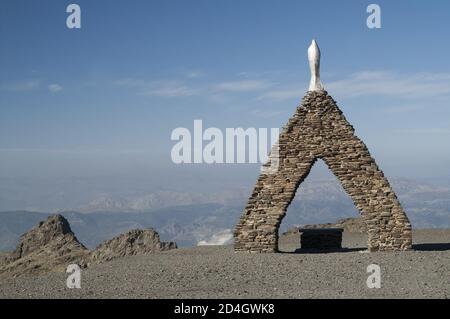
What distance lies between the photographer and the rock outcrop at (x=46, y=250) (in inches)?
1161

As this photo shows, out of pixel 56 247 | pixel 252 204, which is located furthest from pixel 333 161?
pixel 56 247

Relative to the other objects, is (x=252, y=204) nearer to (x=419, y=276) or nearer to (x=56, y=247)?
(x=419, y=276)

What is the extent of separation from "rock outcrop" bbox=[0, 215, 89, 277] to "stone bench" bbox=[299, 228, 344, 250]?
9420mm

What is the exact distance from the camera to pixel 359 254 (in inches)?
882

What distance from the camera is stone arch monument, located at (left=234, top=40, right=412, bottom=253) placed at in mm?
22562

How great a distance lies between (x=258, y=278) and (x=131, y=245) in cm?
1306

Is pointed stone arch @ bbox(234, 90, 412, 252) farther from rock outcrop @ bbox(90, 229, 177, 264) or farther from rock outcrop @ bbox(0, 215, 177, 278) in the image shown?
rock outcrop @ bbox(0, 215, 177, 278)

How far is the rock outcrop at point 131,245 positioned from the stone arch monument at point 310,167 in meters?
7.94

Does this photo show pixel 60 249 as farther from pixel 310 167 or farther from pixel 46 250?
pixel 310 167

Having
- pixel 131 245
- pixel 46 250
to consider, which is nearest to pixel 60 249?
pixel 46 250

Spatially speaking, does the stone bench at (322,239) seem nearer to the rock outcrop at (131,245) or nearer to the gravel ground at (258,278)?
the gravel ground at (258,278)

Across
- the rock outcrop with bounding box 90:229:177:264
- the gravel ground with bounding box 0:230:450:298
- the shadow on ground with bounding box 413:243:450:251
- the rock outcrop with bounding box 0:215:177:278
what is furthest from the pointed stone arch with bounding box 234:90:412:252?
the rock outcrop with bounding box 0:215:177:278

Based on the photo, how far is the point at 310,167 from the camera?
22797mm

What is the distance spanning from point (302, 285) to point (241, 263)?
12.9 ft
